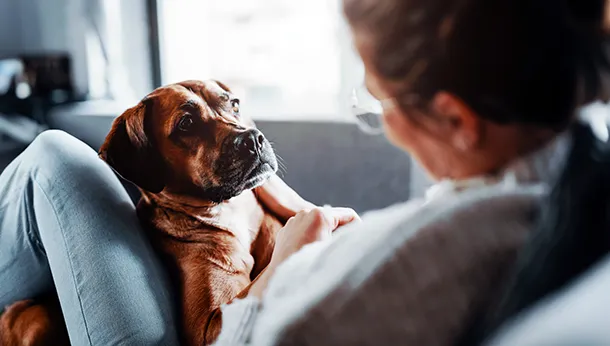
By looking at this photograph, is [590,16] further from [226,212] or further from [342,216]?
[226,212]

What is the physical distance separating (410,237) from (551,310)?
4.7 inches

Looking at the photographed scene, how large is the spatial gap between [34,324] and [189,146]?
0.37 m

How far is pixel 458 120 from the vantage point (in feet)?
1.60

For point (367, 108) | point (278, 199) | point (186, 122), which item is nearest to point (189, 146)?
point (186, 122)

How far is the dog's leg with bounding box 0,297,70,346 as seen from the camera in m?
0.83

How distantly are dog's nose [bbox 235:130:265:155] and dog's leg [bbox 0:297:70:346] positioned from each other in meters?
0.39

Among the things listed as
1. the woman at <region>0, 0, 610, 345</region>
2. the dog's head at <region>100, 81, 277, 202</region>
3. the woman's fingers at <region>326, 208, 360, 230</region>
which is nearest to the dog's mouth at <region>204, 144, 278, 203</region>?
the dog's head at <region>100, 81, 277, 202</region>

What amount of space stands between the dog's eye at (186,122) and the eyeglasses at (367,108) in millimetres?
212

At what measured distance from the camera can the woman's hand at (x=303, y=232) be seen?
2.15ft

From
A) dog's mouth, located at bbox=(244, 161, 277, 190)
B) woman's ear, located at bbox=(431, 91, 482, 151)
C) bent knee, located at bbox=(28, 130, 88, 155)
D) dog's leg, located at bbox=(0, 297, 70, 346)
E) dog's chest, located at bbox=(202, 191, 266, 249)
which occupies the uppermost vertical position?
woman's ear, located at bbox=(431, 91, 482, 151)

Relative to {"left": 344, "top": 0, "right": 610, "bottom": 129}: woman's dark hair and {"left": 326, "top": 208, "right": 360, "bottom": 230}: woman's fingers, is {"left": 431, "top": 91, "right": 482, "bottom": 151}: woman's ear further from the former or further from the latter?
{"left": 326, "top": 208, "right": 360, "bottom": 230}: woman's fingers

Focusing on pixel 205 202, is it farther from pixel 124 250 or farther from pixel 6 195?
pixel 6 195

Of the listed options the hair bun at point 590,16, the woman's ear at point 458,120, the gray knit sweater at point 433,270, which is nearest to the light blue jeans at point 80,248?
the gray knit sweater at point 433,270

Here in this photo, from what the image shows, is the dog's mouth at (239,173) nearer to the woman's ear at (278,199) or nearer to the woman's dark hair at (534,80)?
the woman's ear at (278,199)
